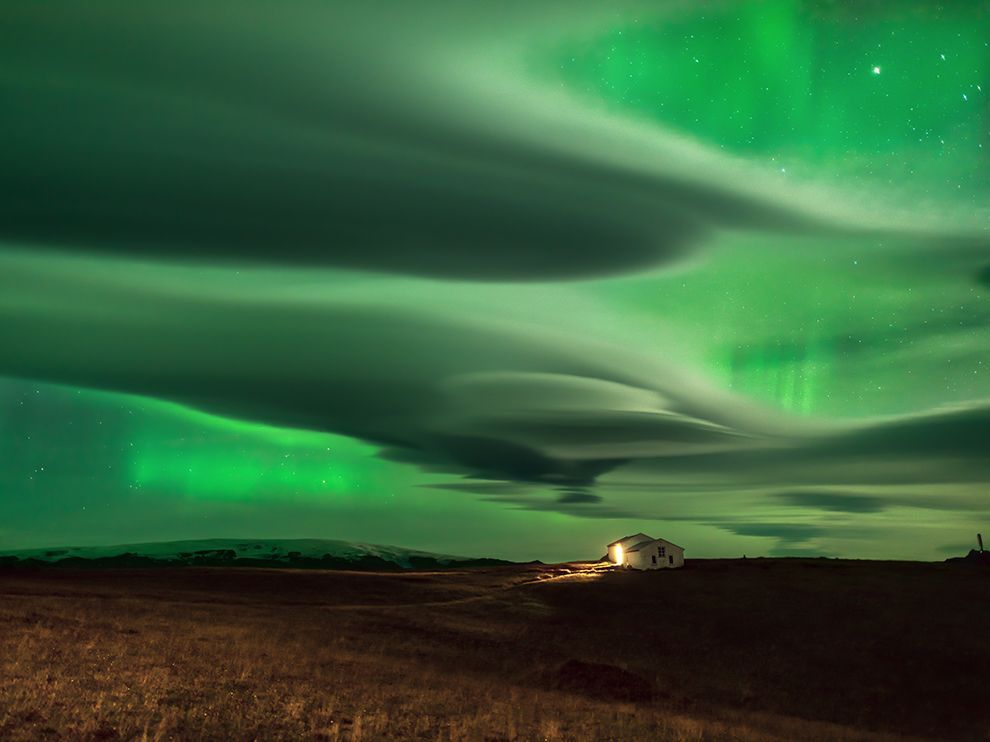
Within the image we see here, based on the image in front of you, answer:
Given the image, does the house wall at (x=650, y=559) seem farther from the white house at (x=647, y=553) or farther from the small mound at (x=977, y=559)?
the small mound at (x=977, y=559)

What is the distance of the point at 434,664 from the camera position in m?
34.3

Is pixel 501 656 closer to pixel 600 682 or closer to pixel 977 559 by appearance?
pixel 600 682

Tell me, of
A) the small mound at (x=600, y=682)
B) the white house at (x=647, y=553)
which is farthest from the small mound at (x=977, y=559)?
the small mound at (x=600, y=682)

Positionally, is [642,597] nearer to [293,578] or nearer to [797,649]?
[797,649]

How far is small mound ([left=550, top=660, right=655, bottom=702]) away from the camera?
103 feet

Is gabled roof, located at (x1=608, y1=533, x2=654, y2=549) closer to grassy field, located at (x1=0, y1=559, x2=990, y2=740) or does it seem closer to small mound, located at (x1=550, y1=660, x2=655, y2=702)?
grassy field, located at (x1=0, y1=559, x2=990, y2=740)

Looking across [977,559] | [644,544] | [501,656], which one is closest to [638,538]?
[644,544]

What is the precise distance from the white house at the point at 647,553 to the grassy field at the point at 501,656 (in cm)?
1587

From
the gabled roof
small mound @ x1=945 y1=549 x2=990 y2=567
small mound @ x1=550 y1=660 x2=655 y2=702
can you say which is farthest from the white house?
small mound @ x1=550 y1=660 x2=655 y2=702

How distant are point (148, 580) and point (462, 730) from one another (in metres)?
58.8

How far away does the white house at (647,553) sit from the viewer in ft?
315

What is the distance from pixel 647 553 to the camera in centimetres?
9656

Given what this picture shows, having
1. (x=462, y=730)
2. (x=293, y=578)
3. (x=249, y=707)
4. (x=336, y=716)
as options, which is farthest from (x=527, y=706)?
(x=293, y=578)

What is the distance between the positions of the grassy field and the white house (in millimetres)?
15871
